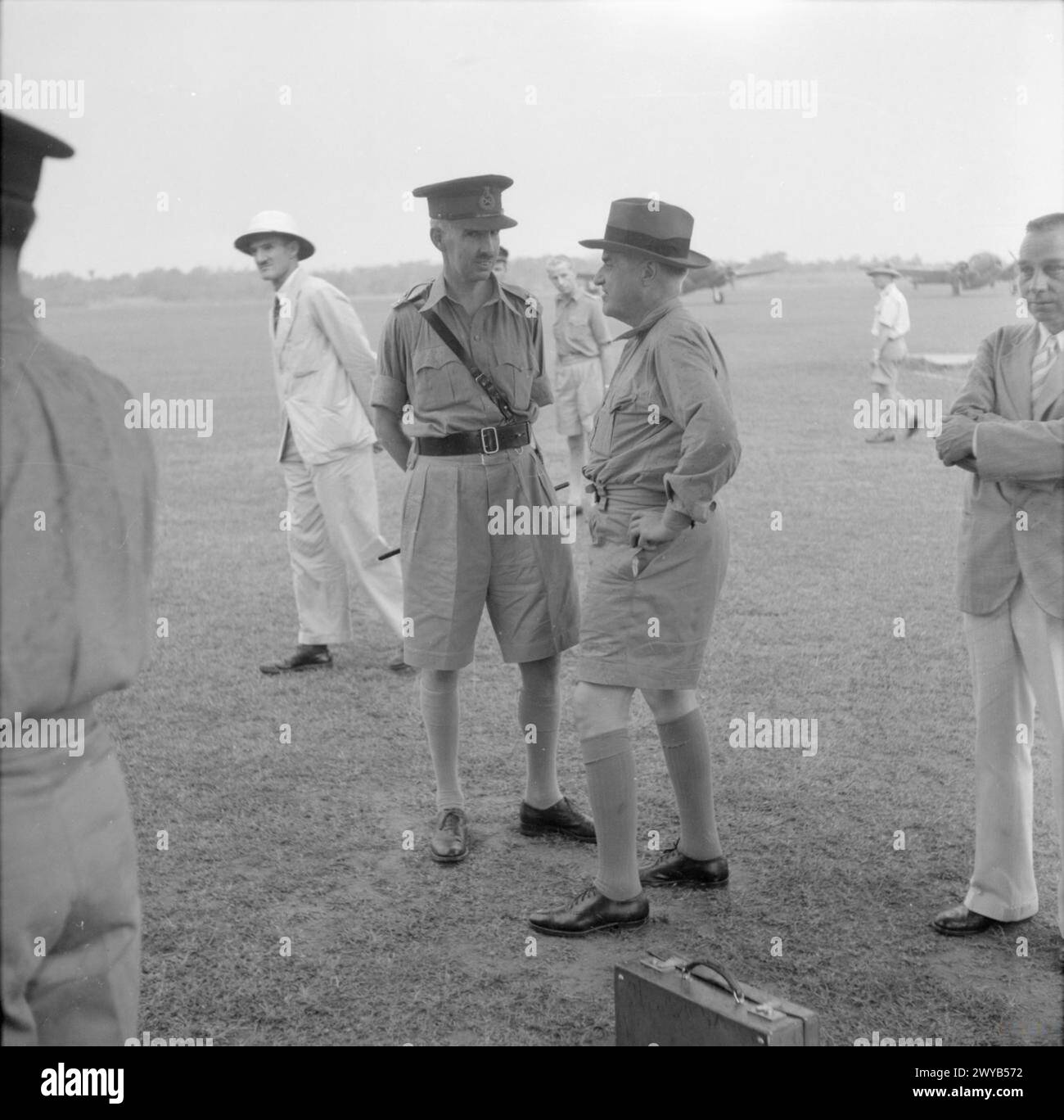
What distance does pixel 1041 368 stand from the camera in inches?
151

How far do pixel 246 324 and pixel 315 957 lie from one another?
38.8m

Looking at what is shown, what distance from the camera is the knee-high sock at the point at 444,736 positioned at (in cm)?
486

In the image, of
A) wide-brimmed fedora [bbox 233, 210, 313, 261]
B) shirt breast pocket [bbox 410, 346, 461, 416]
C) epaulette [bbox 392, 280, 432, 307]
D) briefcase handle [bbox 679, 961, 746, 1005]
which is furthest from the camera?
wide-brimmed fedora [bbox 233, 210, 313, 261]

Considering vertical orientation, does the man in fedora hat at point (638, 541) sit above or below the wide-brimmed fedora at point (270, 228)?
below

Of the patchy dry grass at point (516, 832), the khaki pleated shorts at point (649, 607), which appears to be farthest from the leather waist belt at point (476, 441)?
the patchy dry grass at point (516, 832)

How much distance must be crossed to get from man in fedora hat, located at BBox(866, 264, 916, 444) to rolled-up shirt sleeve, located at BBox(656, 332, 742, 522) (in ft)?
38.6

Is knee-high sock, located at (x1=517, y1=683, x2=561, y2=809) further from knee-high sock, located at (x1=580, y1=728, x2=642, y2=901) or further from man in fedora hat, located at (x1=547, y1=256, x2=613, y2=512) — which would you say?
man in fedora hat, located at (x1=547, y1=256, x2=613, y2=512)

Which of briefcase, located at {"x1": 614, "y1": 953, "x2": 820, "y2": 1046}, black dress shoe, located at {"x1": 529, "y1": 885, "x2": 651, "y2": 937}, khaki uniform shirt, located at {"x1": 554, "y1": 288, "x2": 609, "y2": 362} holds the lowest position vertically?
black dress shoe, located at {"x1": 529, "y1": 885, "x2": 651, "y2": 937}

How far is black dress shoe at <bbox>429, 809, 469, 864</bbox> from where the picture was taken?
4.70m

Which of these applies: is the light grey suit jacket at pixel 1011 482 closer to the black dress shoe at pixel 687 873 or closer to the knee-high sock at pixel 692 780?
the knee-high sock at pixel 692 780

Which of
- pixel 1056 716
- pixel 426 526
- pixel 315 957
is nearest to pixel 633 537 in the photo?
pixel 426 526

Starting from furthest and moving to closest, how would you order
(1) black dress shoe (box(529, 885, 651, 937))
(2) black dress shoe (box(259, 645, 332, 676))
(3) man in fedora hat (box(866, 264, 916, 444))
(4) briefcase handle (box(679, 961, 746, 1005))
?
(3) man in fedora hat (box(866, 264, 916, 444)) → (2) black dress shoe (box(259, 645, 332, 676)) → (1) black dress shoe (box(529, 885, 651, 937)) → (4) briefcase handle (box(679, 961, 746, 1005))

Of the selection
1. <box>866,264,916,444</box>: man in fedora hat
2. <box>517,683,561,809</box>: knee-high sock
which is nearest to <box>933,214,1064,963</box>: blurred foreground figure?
<box>517,683,561,809</box>: knee-high sock

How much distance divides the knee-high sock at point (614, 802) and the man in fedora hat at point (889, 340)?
11796mm
